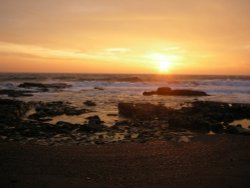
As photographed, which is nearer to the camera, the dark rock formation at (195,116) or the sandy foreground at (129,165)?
the sandy foreground at (129,165)

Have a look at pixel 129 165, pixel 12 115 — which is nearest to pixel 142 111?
pixel 12 115

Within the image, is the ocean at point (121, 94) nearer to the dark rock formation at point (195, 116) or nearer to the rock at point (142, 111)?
the rock at point (142, 111)

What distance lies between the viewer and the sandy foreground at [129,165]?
632 cm

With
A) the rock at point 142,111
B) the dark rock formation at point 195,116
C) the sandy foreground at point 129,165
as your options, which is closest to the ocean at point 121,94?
the rock at point 142,111

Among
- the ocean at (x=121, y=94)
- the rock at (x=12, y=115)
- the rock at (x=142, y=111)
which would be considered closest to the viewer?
the rock at (x=12, y=115)

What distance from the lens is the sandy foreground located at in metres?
6.32

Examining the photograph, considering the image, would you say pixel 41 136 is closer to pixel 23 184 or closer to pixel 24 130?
pixel 24 130

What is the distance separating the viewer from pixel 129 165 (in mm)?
7340

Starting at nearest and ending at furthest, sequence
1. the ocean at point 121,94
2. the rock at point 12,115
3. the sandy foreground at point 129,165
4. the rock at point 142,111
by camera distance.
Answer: the sandy foreground at point 129,165, the rock at point 12,115, the rock at point 142,111, the ocean at point 121,94

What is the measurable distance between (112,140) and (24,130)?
3.49 metres

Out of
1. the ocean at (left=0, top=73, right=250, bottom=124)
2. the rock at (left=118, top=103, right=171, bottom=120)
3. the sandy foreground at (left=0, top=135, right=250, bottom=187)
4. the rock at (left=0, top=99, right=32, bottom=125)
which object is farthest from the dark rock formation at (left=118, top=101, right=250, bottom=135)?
the rock at (left=0, top=99, right=32, bottom=125)

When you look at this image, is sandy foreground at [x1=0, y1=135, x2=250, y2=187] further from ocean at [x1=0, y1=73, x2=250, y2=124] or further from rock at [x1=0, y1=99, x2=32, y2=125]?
ocean at [x1=0, y1=73, x2=250, y2=124]

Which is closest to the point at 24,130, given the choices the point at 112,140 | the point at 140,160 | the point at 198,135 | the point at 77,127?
the point at 77,127

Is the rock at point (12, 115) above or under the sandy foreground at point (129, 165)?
above
